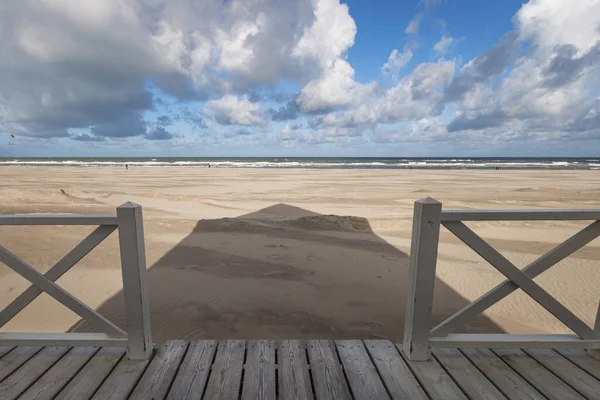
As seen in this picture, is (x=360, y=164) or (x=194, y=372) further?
(x=360, y=164)

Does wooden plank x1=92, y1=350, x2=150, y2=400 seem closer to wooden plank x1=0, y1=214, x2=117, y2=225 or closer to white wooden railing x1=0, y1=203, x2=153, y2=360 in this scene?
white wooden railing x1=0, y1=203, x2=153, y2=360

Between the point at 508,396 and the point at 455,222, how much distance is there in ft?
4.32

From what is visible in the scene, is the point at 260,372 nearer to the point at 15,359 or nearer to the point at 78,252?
the point at 78,252

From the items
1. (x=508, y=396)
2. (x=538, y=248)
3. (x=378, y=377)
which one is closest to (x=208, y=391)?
(x=378, y=377)

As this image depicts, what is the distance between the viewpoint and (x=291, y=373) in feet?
8.12

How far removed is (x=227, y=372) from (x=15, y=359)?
5.91ft

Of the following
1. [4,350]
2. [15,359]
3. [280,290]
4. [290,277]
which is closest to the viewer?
[15,359]

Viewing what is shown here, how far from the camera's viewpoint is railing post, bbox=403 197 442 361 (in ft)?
7.81

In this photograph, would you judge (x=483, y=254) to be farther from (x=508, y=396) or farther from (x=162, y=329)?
(x=162, y=329)

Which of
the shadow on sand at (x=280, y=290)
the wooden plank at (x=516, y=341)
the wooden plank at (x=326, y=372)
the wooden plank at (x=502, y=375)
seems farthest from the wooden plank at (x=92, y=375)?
the wooden plank at (x=502, y=375)

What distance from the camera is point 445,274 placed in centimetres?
575

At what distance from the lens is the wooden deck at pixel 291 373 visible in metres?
2.26

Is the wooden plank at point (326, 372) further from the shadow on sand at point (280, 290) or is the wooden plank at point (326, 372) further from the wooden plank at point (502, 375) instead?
the wooden plank at point (502, 375)

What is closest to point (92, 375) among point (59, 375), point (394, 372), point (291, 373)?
point (59, 375)
